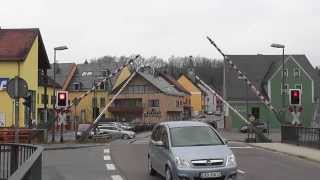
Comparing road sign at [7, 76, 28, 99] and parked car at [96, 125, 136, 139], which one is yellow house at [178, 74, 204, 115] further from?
road sign at [7, 76, 28, 99]

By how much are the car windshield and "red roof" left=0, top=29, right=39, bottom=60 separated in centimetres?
4111

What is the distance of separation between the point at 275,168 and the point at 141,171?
13.6 feet

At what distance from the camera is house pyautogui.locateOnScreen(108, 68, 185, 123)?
112562 mm

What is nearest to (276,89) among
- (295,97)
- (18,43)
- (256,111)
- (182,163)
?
(256,111)

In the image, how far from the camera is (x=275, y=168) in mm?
20062

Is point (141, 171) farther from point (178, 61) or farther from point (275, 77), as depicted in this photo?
point (178, 61)

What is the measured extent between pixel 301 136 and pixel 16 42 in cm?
3182

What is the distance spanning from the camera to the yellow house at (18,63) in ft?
182

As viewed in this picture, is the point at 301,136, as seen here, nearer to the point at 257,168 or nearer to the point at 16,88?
the point at 257,168

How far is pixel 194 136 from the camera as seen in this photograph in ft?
51.0

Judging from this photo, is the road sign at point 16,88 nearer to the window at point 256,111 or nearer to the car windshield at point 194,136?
the car windshield at point 194,136

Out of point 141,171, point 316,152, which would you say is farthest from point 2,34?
point 141,171

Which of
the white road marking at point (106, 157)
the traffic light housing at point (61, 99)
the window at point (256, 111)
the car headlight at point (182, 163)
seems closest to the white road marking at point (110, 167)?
the white road marking at point (106, 157)

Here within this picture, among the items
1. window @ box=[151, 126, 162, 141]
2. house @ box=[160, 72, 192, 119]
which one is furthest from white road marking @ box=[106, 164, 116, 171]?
house @ box=[160, 72, 192, 119]
